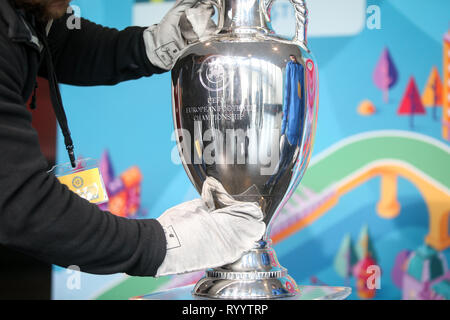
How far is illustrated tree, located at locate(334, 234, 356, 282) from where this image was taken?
2.05 metres

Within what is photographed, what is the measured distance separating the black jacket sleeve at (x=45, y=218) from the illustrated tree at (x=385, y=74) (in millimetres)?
1473

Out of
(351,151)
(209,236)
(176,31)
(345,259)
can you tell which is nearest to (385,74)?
(351,151)

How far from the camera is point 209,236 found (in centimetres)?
80

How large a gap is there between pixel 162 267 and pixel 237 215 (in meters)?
0.13

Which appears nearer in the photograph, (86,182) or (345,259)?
(86,182)

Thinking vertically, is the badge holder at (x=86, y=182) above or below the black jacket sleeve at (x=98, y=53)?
below

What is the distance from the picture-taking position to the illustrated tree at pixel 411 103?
2.02 m

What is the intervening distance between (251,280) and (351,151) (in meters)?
1.27

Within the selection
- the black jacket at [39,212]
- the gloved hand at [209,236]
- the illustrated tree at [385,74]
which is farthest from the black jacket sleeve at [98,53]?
the illustrated tree at [385,74]

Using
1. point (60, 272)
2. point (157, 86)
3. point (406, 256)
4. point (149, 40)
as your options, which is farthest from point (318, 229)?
point (149, 40)

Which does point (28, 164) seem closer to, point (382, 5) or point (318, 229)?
point (318, 229)

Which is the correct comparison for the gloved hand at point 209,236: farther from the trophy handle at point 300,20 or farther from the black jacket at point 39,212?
the trophy handle at point 300,20

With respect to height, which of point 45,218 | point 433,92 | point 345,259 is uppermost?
point 433,92

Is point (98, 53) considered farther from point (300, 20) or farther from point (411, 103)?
point (411, 103)
